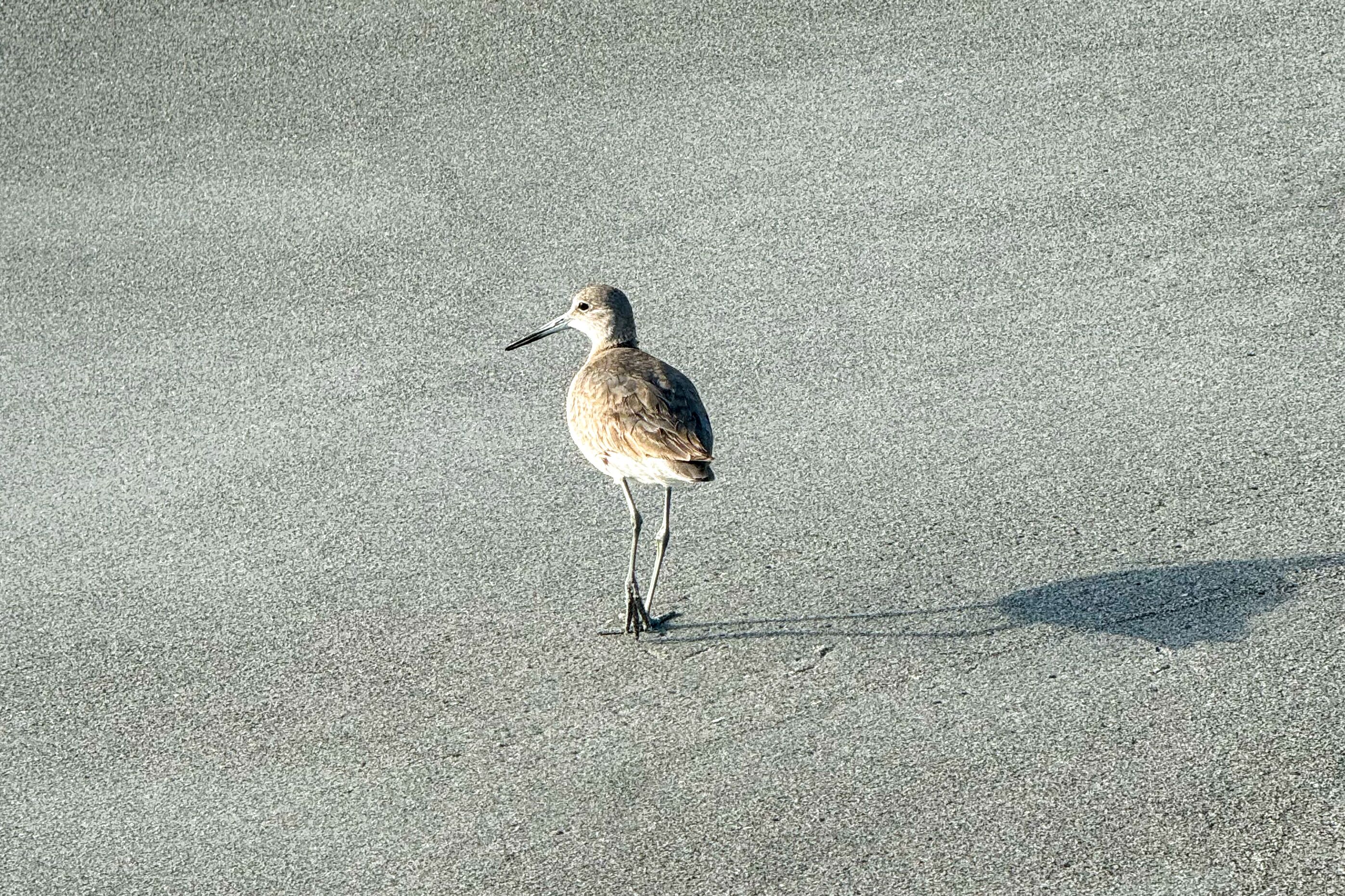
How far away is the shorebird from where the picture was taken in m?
5.68

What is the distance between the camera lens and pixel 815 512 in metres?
6.55

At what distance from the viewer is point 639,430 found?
5770 millimetres

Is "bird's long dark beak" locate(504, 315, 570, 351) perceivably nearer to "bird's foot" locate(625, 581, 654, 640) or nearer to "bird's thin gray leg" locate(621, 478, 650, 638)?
"bird's thin gray leg" locate(621, 478, 650, 638)

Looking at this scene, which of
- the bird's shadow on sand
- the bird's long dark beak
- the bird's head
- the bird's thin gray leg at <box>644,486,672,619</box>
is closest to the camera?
the bird's shadow on sand

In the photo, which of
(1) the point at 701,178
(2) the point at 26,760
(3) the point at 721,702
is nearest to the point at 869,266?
(1) the point at 701,178

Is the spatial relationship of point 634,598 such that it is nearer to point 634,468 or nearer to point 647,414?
point 634,468

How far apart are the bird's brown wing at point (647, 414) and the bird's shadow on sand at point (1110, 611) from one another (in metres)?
0.68

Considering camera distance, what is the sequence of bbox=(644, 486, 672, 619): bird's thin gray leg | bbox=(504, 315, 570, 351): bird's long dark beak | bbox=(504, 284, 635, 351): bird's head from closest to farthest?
bbox=(644, 486, 672, 619): bird's thin gray leg → bbox=(504, 284, 635, 351): bird's head → bbox=(504, 315, 570, 351): bird's long dark beak

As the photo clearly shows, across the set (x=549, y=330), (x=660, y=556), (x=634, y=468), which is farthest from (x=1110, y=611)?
(x=549, y=330)

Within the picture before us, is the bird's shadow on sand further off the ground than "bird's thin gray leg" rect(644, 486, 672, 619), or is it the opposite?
"bird's thin gray leg" rect(644, 486, 672, 619)

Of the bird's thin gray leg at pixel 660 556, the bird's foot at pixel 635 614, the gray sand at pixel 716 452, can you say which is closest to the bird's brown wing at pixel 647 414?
the bird's thin gray leg at pixel 660 556

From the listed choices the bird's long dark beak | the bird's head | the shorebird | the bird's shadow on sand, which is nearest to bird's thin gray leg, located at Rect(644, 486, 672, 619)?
the shorebird

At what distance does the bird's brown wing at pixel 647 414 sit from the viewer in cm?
570

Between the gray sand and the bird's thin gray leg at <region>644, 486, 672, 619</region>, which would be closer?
the gray sand
